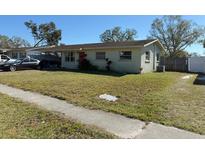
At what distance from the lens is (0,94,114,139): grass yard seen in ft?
14.7

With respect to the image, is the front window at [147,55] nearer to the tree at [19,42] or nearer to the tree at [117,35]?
the tree at [117,35]

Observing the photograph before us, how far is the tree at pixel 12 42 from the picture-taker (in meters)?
71.0

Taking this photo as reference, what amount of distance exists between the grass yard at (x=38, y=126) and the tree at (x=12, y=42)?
7073 centimetres

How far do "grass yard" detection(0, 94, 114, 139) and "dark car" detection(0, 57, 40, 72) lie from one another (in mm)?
15445

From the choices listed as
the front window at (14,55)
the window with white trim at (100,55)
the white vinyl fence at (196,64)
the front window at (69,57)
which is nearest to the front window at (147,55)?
the window with white trim at (100,55)

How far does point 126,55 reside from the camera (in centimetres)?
2039

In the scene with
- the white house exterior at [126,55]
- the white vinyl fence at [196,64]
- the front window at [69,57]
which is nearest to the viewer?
the white house exterior at [126,55]

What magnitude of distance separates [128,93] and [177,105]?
94.6 inches

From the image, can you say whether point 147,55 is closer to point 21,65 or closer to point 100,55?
point 100,55

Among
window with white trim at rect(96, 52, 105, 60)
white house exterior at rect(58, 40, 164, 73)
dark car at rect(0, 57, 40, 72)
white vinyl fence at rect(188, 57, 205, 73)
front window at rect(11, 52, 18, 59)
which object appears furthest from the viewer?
front window at rect(11, 52, 18, 59)

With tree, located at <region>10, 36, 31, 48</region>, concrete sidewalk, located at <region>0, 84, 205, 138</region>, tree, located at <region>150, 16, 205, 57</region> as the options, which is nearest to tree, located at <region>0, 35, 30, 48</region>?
tree, located at <region>10, 36, 31, 48</region>

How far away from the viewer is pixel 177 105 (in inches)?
275

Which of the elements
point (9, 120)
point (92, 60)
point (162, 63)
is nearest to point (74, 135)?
point (9, 120)

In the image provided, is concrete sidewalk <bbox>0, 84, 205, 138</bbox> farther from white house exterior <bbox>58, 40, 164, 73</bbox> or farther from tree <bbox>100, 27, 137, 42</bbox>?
tree <bbox>100, 27, 137, 42</bbox>
